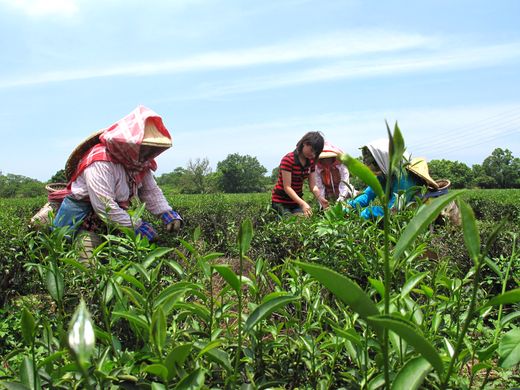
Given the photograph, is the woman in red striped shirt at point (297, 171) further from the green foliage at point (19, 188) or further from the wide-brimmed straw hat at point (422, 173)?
the green foliage at point (19, 188)

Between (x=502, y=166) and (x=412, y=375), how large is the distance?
202 ft

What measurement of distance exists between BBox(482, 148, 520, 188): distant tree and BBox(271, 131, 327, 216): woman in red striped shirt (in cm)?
5431

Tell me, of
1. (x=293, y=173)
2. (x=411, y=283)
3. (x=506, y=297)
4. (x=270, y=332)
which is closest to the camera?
(x=506, y=297)

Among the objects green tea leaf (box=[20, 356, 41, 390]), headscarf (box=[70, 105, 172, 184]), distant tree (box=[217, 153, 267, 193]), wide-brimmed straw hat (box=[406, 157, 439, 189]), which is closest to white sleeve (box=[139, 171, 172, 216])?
headscarf (box=[70, 105, 172, 184])

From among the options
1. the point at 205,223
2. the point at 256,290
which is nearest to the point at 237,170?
the point at 205,223

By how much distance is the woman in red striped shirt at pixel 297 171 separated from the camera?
4910mm

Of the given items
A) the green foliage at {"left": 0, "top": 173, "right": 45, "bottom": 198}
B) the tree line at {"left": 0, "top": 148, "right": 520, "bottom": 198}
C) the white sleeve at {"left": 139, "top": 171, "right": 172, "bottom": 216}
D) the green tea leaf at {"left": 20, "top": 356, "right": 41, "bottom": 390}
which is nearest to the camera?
the green tea leaf at {"left": 20, "top": 356, "right": 41, "bottom": 390}

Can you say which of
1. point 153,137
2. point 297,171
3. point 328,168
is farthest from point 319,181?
point 153,137

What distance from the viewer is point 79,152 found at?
12.8ft

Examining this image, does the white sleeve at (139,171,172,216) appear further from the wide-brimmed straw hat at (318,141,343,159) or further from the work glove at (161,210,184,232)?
the wide-brimmed straw hat at (318,141,343,159)

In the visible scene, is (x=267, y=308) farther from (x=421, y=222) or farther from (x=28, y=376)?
(x=28, y=376)

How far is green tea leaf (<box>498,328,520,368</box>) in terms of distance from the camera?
34.9 inches

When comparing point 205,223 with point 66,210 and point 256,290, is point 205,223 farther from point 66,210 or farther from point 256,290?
point 256,290

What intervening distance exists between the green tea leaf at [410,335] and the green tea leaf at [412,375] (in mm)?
78
